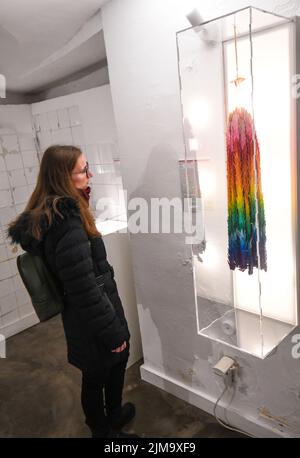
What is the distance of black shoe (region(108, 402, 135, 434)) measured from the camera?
5.66ft

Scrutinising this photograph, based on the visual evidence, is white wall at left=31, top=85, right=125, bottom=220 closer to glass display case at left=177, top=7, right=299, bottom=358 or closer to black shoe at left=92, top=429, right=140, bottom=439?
glass display case at left=177, top=7, right=299, bottom=358

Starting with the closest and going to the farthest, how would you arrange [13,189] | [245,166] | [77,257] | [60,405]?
[245,166] < [77,257] < [60,405] < [13,189]

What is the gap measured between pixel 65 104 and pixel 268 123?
1836 millimetres

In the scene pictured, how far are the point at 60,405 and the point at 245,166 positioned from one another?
1.66 m

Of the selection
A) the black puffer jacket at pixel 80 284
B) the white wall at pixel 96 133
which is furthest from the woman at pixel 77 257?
the white wall at pixel 96 133

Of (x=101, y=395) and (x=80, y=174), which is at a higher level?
(x=80, y=174)

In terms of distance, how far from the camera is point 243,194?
1175 mm

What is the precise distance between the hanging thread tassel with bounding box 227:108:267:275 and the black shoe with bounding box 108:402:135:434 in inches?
39.7

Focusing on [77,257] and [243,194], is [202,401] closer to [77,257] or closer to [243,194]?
[77,257]

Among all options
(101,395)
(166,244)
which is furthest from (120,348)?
(166,244)

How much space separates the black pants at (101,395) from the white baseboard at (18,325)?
141cm

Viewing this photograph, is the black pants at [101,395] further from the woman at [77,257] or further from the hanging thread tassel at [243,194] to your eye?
the hanging thread tassel at [243,194]

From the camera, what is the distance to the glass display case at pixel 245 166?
3.74 feet

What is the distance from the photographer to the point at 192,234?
155 cm
